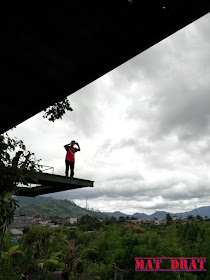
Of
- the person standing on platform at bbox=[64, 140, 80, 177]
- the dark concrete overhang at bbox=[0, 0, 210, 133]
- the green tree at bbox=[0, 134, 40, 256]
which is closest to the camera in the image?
the dark concrete overhang at bbox=[0, 0, 210, 133]

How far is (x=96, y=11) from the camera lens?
137cm

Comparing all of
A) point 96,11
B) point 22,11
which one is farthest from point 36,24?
point 96,11

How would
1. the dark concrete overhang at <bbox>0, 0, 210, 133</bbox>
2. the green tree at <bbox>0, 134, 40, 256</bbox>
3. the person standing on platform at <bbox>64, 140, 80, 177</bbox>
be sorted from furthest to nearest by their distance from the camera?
the person standing on platform at <bbox>64, 140, 80, 177</bbox>, the green tree at <bbox>0, 134, 40, 256</bbox>, the dark concrete overhang at <bbox>0, 0, 210, 133</bbox>

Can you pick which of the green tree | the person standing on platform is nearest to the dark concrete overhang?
the green tree

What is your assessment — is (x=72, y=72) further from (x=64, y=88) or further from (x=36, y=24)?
(x=36, y=24)

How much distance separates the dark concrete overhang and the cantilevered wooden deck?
11.9 feet

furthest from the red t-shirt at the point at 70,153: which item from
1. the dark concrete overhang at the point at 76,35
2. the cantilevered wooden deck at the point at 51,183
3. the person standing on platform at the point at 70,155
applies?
the dark concrete overhang at the point at 76,35

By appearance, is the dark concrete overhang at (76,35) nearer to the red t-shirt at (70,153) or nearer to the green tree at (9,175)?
the green tree at (9,175)

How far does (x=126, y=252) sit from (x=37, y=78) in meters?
8.49

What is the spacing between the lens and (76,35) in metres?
1.57

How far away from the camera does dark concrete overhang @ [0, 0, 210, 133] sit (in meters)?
1.32

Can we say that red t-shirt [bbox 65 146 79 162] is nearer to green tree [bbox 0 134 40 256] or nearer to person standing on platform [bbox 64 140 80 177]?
person standing on platform [bbox 64 140 80 177]

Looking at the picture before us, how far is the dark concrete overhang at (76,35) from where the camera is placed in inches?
51.8

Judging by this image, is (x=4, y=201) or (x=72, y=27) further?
(x=4, y=201)
